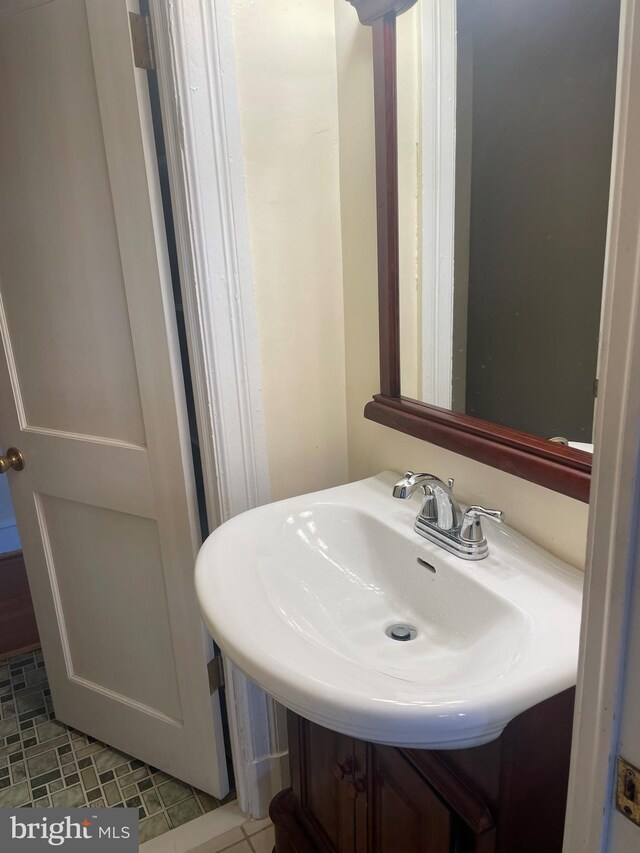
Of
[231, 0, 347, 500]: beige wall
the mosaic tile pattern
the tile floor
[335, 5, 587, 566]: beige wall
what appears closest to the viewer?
[335, 5, 587, 566]: beige wall

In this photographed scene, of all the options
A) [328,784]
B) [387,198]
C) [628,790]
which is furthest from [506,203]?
[328,784]

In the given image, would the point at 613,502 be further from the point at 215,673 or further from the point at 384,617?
the point at 215,673

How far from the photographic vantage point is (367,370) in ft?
4.24

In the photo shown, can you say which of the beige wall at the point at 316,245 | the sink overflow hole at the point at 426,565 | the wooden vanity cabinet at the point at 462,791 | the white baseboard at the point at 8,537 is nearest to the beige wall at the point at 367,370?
the beige wall at the point at 316,245

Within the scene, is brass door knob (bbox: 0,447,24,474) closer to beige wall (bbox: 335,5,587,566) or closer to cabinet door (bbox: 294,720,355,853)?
beige wall (bbox: 335,5,587,566)

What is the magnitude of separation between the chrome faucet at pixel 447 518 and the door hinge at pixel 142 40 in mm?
876

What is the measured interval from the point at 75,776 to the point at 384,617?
1169mm

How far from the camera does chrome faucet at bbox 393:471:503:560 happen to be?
36.1 inches

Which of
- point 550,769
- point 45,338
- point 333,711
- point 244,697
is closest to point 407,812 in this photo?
point 550,769

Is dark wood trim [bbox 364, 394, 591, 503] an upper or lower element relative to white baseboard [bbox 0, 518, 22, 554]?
upper

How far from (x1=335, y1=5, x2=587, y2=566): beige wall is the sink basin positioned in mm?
47

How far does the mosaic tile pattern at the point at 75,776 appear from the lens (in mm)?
1521

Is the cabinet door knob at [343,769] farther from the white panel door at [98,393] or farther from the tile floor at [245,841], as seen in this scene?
the tile floor at [245,841]

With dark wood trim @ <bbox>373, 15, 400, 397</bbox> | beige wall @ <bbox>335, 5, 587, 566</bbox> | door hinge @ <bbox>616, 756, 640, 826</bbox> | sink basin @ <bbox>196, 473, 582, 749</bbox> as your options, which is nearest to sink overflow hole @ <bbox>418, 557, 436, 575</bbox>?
sink basin @ <bbox>196, 473, 582, 749</bbox>
